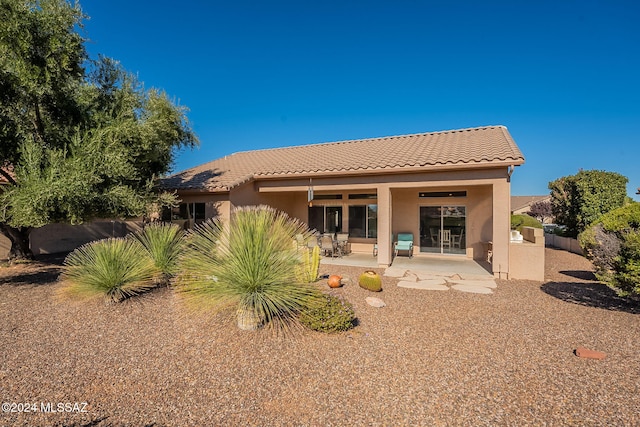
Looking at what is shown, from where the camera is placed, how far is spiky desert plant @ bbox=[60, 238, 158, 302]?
705cm

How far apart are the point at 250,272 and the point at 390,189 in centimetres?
824

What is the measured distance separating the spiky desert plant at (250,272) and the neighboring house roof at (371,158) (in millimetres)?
6950

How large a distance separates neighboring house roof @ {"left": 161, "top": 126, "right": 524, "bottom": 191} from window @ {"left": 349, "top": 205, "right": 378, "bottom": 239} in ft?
9.15

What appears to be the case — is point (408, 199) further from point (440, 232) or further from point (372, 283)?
point (372, 283)

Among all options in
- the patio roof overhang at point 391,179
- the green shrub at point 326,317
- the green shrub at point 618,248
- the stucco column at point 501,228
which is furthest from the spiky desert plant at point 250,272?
the stucco column at point 501,228

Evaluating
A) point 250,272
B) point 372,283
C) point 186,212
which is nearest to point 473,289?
point 372,283

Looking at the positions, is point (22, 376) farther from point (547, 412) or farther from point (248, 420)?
point (547, 412)

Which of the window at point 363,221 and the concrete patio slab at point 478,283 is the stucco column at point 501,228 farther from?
the window at point 363,221

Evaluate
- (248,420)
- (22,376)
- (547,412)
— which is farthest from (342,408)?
(22,376)

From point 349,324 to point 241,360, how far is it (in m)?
2.03

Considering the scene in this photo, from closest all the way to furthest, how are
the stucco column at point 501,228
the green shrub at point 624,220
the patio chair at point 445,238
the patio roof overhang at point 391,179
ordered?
1. the green shrub at point 624,220
2. the stucco column at point 501,228
3. the patio roof overhang at point 391,179
4. the patio chair at point 445,238

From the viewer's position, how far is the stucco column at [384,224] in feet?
39.0

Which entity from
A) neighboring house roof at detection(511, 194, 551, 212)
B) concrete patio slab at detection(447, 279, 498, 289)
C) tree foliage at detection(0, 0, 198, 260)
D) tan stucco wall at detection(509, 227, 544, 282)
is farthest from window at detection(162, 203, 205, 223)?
neighboring house roof at detection(511, 194, 551, 212)

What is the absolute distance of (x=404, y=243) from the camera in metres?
14.0
